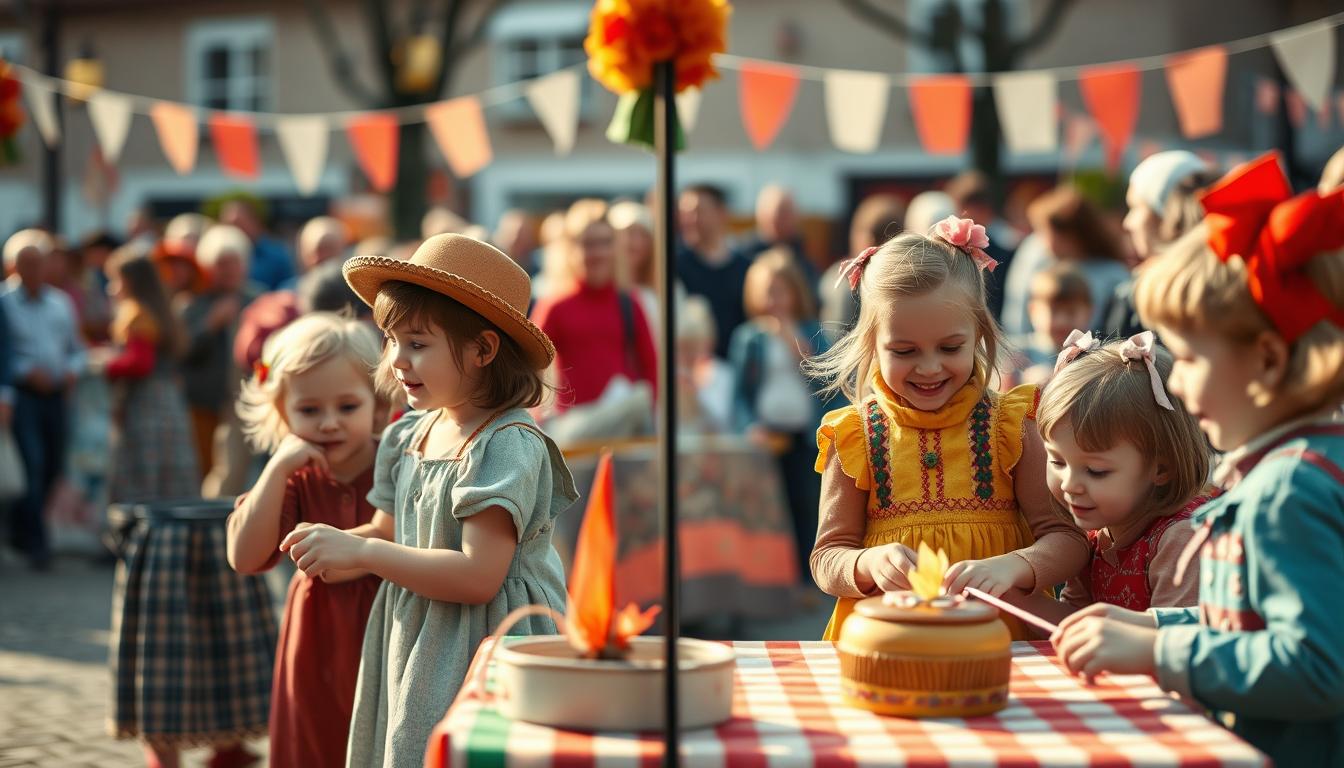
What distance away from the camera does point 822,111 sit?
2203 cm

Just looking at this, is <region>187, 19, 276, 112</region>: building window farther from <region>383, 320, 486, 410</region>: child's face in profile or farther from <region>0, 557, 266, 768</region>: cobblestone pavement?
<region>383, 320, 486, 410</region>: child's face in profile

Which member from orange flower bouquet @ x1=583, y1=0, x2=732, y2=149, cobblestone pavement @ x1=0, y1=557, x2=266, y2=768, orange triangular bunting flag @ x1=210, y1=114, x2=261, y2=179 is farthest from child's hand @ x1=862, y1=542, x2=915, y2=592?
orange triangular bunting flag @ x1=210, y1=114, x2=261, y2=179

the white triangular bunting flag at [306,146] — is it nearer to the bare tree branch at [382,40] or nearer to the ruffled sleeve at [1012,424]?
the ruffled sleeve at [1012,424]

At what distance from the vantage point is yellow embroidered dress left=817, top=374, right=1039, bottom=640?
9.25 ft

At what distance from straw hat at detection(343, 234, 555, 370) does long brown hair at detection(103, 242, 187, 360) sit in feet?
19.1

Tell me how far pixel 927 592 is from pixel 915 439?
2.68ft

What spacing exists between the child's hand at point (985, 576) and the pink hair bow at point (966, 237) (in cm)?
64

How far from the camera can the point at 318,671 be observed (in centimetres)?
338

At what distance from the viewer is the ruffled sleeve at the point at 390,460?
311 cm

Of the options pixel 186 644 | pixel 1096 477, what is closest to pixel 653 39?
pixel 1096 477

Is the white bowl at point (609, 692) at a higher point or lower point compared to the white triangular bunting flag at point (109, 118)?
lower

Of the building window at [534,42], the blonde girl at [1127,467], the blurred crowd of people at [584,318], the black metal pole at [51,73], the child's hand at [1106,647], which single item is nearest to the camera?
the child's hand at [1106,647]

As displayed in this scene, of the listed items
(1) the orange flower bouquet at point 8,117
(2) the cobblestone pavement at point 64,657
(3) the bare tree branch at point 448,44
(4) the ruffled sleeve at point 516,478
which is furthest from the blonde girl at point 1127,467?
(3) the bare tree branch at point 448,44

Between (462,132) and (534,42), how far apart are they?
47.9ft
